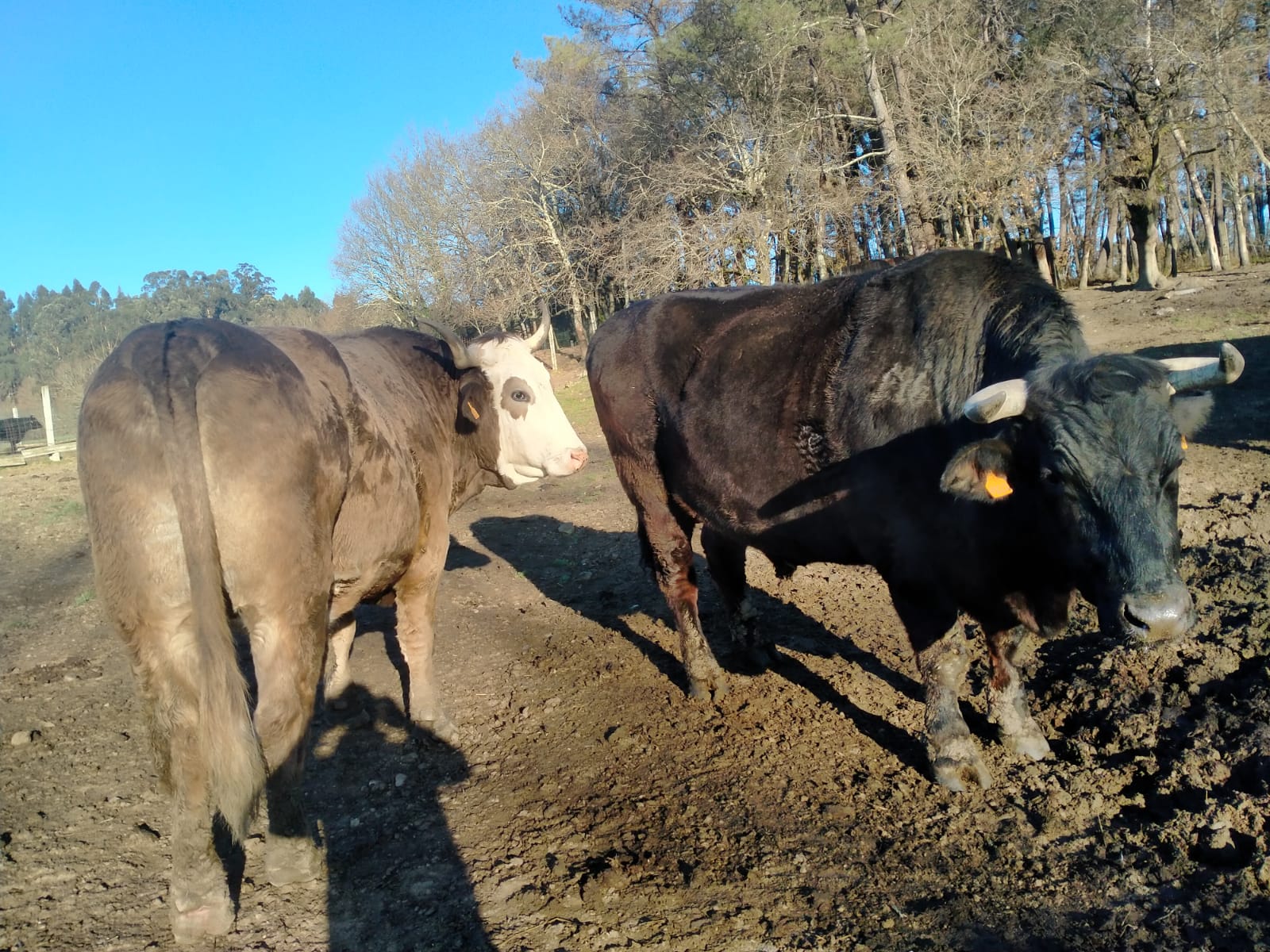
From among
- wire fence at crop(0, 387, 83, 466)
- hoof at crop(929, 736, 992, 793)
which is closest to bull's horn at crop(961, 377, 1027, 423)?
hoof at crop(929, 736, 992, 793)

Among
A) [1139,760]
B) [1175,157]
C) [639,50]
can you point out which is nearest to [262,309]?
[639,50]

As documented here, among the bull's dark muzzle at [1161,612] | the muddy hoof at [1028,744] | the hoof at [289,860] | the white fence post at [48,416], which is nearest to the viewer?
the bull's dark muzzle at [1161,612]

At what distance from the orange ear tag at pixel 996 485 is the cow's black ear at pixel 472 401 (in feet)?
11.0

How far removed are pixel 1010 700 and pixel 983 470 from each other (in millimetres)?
1443

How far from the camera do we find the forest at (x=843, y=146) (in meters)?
22.5

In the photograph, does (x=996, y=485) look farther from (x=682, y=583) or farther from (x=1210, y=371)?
(x=682, y=583)

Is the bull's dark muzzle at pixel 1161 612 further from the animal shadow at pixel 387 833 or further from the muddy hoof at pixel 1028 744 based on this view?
the animal shadow at pixel 387 833

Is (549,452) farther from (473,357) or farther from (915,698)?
(915,698)

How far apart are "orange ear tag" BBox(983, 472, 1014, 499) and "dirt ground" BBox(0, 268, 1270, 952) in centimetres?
144

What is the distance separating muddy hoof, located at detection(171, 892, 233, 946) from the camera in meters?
3.04

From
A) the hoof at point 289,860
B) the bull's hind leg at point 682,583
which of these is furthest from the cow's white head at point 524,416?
the hoof at point 289,860

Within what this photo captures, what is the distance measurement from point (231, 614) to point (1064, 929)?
3379 mm

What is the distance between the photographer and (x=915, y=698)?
4.61 meters

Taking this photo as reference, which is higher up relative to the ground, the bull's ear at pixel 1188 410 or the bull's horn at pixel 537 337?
the bull's horn at pixel 537 337
